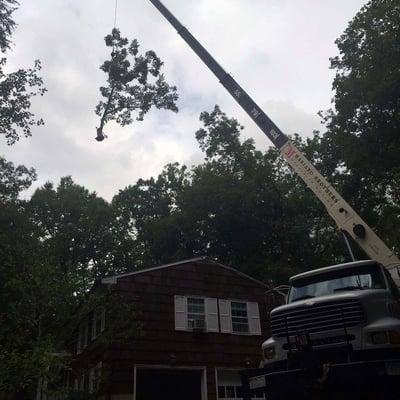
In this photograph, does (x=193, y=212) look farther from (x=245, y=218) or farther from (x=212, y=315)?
(x=212, y=315)

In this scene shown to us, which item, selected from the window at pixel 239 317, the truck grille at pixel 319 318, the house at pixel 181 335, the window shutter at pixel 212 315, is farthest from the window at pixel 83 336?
the truck grille at pixel 319 318

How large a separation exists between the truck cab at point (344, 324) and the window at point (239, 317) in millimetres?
13321

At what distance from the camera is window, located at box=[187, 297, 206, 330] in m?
20.7

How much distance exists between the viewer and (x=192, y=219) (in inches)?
1385

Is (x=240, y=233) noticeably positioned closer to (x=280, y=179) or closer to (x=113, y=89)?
(x=280, y=179)

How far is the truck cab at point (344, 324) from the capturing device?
286 inches

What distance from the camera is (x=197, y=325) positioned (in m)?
20.6

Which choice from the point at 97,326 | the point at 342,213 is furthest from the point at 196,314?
the point at 342,213

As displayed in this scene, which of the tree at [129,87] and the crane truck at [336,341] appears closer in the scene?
the crane truck at [336,341]

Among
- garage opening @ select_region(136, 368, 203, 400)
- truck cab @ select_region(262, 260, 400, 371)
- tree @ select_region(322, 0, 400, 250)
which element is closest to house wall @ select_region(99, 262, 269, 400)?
garage opening @ select_region(136, 368, 203, 400)

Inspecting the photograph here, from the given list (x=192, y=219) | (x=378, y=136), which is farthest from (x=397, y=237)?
(x=192, y=219)

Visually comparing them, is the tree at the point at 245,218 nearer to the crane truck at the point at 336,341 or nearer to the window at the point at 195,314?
the window at the point at 195,314

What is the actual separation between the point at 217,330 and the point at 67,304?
798 cm

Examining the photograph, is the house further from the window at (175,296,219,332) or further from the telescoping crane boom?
the telescoping crane boom
